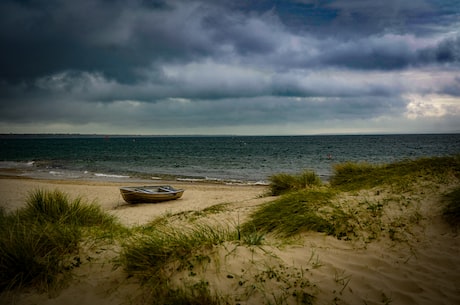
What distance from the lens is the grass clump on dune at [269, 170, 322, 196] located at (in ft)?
38.8

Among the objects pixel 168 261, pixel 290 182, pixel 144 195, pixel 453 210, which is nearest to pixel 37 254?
pixel 168 261

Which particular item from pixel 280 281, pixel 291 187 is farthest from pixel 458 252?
pixel 291 187

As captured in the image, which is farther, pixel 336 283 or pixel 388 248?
pixel 388 248

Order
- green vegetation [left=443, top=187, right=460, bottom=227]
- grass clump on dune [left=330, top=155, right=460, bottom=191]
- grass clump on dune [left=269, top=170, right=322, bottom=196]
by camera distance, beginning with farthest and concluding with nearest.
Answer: grass clump on dune [left=269, top=170, right=322, bottom=196], grass clump on dune [left=330, top=155, right=460, bottom=191], green vegetation [left=443, top=187, right=460, bottom=227]

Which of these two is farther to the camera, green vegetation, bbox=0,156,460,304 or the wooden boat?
the wooden boat

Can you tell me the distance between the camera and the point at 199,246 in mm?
4332

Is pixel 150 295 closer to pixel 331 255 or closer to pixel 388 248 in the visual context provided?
pixel 331 255

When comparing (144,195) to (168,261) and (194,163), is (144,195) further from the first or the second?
(194,163)

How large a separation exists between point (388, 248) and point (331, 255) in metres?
1.01

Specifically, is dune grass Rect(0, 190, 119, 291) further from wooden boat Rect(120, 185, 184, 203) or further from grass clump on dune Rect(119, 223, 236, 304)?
wooden boat Rect(120, 185, 184, 203)

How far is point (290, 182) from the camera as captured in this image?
12.1 meters

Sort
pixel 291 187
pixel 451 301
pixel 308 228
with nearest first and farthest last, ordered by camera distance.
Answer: pixel 451 301, pixel 308 228, pixel 291 187

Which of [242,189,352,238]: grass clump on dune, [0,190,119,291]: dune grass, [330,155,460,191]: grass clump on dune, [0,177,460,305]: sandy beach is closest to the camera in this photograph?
[0,177,460,305]: sandy beach

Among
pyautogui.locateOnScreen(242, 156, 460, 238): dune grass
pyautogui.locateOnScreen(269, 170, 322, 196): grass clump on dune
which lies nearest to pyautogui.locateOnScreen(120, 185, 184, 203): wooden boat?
pyautogui.locateOnScreen(269, 170, 322, 196): grass clump on dune
